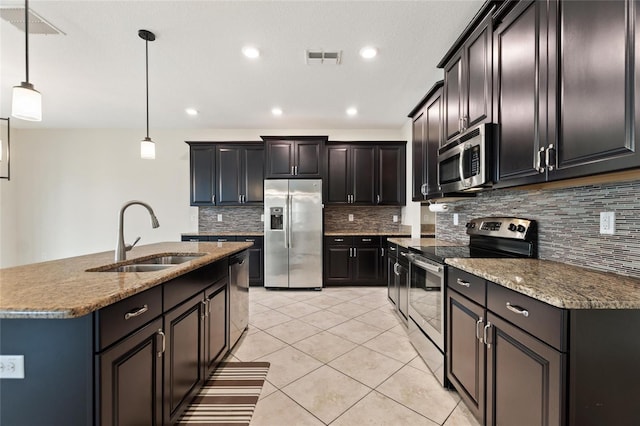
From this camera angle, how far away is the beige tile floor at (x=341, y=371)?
1652mm

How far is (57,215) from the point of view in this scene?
4.97 m

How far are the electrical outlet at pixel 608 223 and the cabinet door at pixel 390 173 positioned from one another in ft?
10.8

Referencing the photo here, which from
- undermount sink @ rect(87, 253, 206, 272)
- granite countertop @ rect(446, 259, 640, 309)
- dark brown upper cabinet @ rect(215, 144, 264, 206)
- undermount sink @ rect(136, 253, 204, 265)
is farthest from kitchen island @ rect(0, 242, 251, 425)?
dark brown upper cabinet @ rect(215, 144, 264, 206)

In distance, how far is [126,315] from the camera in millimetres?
1089

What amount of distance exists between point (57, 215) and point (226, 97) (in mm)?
4167

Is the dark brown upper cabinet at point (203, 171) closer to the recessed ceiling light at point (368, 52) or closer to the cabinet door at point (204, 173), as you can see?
the cabinet door at point (204, 173)

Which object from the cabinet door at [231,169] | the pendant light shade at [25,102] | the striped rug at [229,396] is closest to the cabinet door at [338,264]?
the cabinet door at [231,169]

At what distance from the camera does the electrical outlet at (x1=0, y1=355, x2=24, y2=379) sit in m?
0.92

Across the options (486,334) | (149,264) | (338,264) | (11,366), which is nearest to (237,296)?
(149,264)

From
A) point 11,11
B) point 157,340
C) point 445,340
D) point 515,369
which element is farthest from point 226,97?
point 515,369

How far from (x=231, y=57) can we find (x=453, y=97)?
2095mm

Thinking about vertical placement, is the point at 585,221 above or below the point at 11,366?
above

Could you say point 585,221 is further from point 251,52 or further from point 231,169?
point 231,169

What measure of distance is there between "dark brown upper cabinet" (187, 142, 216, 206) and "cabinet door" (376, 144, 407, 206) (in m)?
2.88
